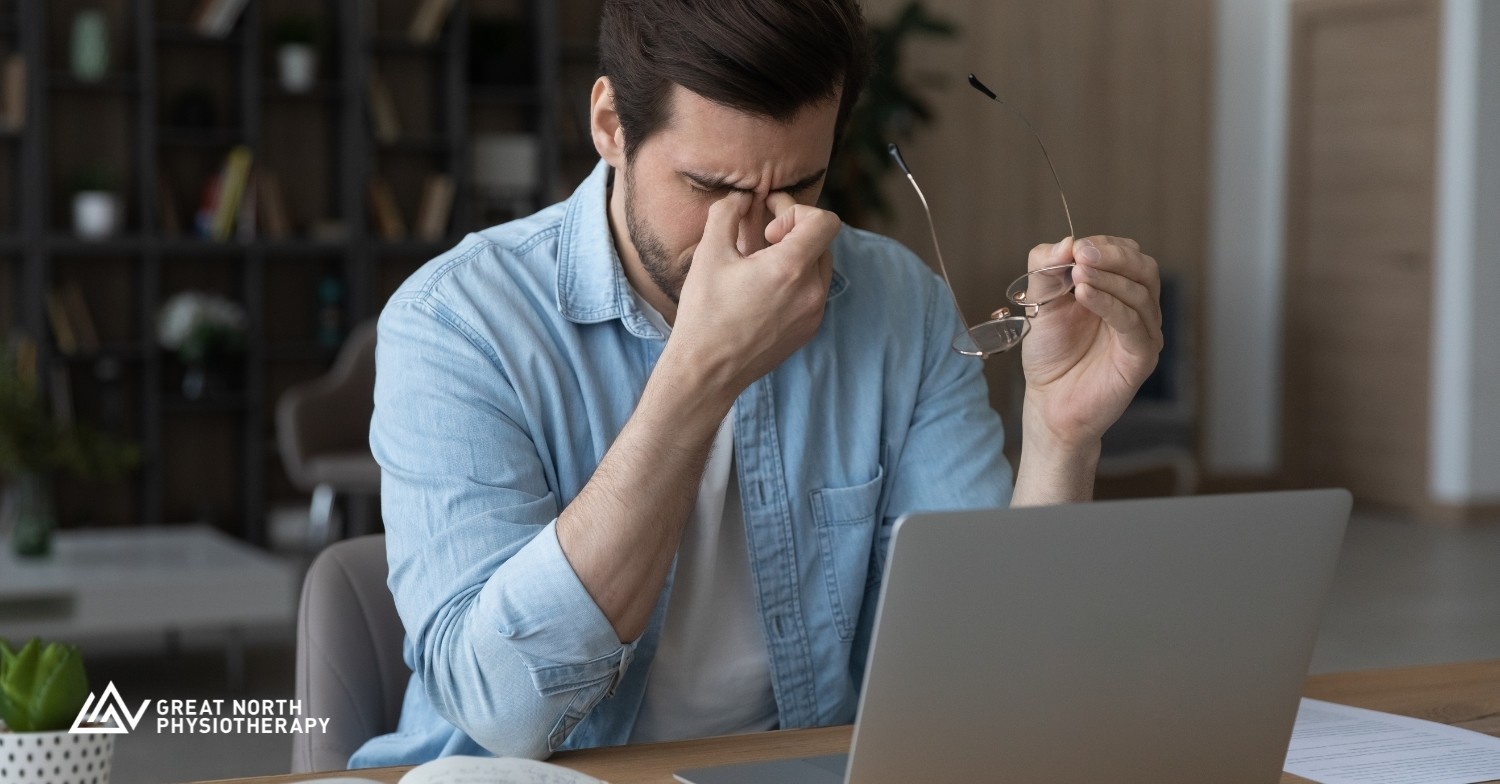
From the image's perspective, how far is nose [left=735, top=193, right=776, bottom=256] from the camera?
1.29 m

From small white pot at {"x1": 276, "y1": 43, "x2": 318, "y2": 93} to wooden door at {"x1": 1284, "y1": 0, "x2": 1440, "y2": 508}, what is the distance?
436cm

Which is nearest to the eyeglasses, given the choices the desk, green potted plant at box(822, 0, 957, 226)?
the desk

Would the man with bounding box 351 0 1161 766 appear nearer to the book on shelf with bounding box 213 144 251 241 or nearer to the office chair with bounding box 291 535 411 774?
the office chair with bounding box 291 535 411 774

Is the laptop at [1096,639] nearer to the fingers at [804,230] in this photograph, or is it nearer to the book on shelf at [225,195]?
the fingers at [804,230]

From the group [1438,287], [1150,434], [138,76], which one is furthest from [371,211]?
[1438,287]

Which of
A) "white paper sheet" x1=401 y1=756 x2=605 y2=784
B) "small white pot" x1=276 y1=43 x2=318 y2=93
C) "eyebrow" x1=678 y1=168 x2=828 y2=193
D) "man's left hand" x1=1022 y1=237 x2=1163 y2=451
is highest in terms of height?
"small white pot" x1=276 y1=43 x2=318 y2=93

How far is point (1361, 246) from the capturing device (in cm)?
701

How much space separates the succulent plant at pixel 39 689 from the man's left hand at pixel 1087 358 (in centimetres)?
72

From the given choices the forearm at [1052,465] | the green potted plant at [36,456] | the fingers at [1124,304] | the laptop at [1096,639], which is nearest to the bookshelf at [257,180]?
the green potted plant at [36,456]

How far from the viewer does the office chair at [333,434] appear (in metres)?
4.94

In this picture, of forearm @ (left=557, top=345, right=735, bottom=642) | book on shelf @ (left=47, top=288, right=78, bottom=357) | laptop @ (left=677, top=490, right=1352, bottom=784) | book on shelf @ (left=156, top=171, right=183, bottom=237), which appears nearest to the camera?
laptop @ (left=677, top=490, right=1352, bottom=784)

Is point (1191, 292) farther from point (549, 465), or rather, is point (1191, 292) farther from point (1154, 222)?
point (549, 465)

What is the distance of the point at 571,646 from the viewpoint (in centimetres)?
111

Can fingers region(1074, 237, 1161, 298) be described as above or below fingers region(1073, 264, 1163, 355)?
above
